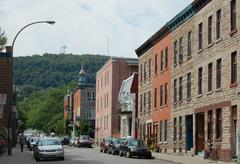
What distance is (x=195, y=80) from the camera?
143 feet

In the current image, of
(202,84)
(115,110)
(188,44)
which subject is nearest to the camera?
(202,84)

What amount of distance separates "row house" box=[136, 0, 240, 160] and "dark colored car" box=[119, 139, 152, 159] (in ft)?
11.3

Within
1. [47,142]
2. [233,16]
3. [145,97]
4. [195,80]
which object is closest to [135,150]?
[195,80]

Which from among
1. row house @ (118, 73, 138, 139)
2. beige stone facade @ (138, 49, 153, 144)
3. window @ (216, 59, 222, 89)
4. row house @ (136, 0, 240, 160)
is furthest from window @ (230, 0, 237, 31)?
row house @ (118, 73, 138, 139)

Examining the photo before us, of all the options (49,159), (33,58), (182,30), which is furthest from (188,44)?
(33,58)

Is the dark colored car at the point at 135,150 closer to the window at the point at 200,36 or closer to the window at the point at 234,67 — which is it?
the window at the point at 200,36

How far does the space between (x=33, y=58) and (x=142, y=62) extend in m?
93.3

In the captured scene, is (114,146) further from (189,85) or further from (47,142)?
(47,142)

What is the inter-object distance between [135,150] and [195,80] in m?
6.80

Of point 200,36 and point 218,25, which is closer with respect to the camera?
point 218,25

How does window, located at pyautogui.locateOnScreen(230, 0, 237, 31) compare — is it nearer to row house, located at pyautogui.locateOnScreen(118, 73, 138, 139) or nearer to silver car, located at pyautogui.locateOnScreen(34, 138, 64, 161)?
silver car, located at pyautogui.locateOnScreen(34, 138, 64, 161)

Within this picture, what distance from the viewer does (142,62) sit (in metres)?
Answer: 64.8

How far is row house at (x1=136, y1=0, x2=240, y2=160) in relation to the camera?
3597 cm

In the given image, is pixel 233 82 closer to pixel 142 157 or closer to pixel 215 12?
pixel 215 12
